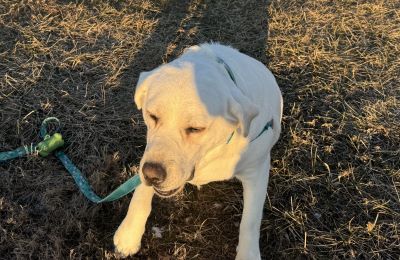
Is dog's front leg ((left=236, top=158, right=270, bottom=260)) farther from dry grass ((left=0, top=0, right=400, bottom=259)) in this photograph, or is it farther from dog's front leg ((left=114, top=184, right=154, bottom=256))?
dog's front leg ((left=114, top=184, right=154, bottom=256))

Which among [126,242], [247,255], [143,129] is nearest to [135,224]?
[126,242]

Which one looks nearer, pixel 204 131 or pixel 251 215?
pixel 204 131

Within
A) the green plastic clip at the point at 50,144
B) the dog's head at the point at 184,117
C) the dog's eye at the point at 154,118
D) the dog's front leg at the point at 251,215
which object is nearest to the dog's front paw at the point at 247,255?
the dog's front leg at the point at 251,215

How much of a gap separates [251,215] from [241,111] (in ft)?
2.38

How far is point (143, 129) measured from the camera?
3.42 meters

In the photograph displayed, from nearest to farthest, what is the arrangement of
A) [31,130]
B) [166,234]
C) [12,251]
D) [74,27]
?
[12,251] → [166,234] → [31,130] → [74,27]

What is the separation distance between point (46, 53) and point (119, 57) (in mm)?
543

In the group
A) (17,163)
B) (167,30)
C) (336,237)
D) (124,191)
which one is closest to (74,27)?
(167,30)

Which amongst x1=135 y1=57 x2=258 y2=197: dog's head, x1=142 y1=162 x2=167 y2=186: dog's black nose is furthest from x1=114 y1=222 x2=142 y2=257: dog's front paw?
x1=142 y1=162 x2=167 y2=186: dog's black nose

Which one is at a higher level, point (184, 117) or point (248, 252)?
point (184, 117)

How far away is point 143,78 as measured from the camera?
237cm

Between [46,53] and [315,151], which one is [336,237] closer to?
[315,151]

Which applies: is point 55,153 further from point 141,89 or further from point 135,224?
A: point 141,89

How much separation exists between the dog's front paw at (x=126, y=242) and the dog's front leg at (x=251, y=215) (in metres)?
0.53
